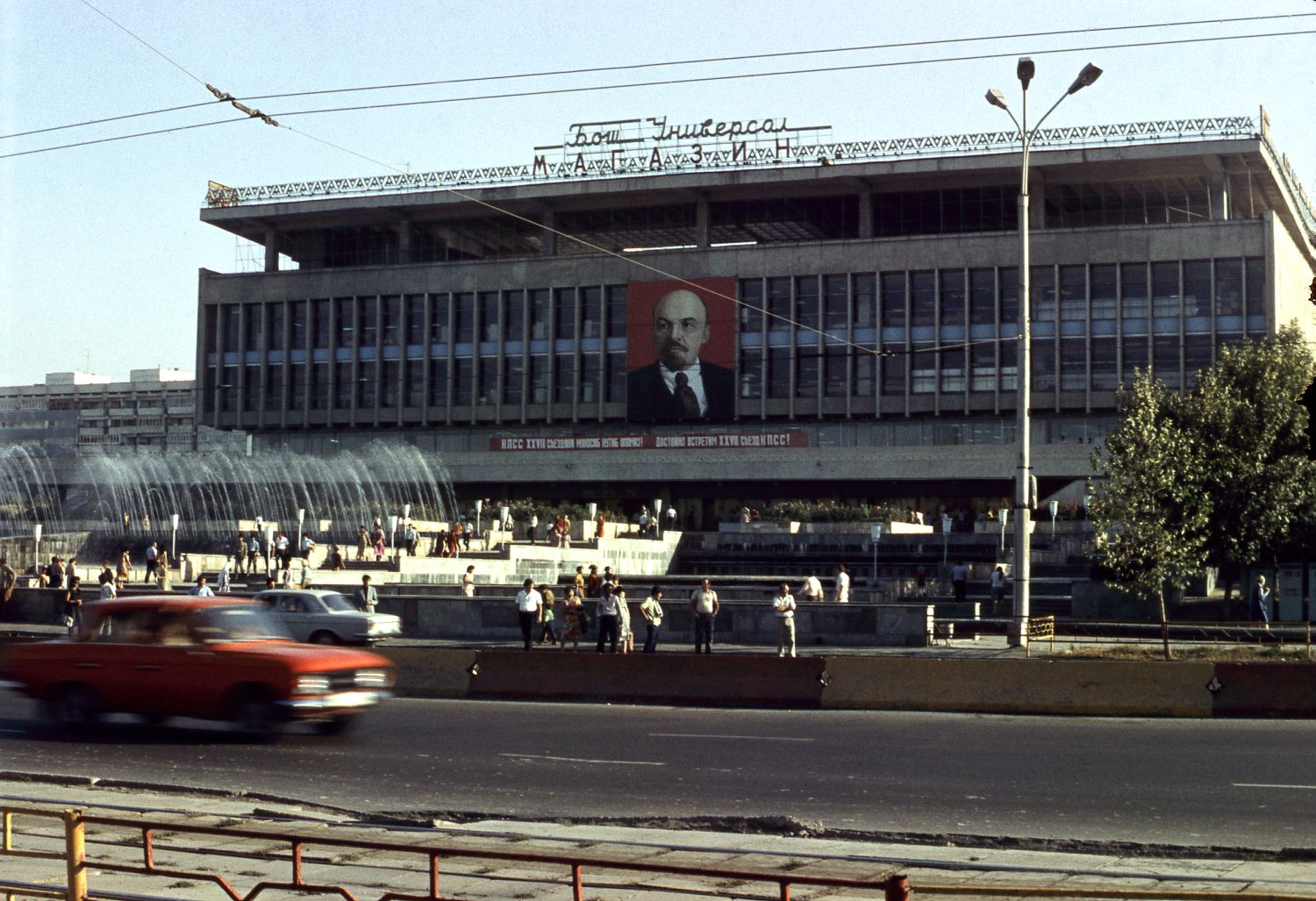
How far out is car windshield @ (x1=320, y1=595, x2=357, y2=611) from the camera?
2914 centimetres

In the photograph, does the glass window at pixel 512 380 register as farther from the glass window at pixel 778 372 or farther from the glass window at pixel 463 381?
the glass window at pixel 778 372

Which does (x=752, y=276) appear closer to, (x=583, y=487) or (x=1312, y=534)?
(x=583, y=487)

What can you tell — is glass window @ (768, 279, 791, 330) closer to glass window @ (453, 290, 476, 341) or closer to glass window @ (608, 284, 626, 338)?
glass window @ (608, 284, 626, 338)

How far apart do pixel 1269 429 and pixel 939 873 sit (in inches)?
1415

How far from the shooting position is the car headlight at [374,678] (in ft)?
54.7

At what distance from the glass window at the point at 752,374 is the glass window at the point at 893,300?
7017 millimetres

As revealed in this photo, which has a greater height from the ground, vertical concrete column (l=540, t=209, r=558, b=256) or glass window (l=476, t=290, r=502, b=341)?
vertical concrete column (l=540, t=209, r=558, b=256)

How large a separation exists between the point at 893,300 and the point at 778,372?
7.26 metres

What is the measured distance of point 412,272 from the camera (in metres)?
88.9

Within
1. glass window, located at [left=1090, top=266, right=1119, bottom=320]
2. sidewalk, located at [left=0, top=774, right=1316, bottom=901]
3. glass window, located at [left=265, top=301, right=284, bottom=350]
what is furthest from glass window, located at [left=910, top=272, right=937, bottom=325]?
sidewalk, located at [left=0, top=774, right=1316, bottom=901]

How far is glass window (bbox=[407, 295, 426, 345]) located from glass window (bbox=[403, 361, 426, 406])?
139cm

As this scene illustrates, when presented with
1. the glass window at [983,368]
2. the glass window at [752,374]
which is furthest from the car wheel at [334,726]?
the glass window at [752,374]

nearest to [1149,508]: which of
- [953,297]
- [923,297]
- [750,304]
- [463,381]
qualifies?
[953,297]

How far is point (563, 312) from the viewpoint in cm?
8581
